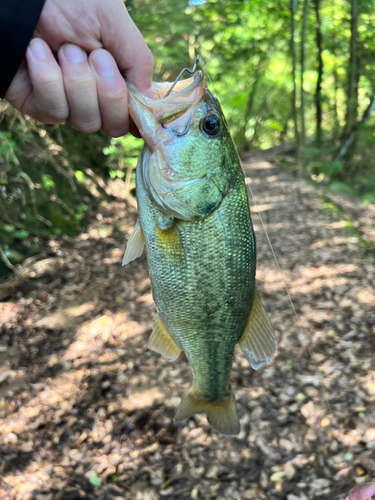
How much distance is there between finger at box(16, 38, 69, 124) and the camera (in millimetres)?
1310

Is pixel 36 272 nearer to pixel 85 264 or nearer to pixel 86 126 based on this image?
pixel 85 264

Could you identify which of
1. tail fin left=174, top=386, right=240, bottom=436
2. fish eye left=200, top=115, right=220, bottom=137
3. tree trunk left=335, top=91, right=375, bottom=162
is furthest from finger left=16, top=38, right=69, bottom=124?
tree trunk left=335, top=91, right=375, bottom=162

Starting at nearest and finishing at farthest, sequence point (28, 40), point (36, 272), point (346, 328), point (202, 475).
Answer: point (28, 40)
point (202, 475)
point (346, 328)
point (36, 272)

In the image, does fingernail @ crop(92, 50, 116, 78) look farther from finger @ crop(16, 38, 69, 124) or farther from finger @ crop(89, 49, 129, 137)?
finger @ crop(16, 38, 69, 124)

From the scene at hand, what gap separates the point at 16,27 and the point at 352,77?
1139cm

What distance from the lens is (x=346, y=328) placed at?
4.04 meters

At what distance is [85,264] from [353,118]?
9.99m

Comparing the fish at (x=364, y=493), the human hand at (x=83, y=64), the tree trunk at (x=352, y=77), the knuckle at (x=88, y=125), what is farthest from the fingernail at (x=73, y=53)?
the tree trunk at (x=352, y=77)

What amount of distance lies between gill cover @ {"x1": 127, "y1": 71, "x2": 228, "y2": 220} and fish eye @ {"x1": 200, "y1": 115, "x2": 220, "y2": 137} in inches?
0.4

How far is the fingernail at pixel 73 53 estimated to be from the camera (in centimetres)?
136

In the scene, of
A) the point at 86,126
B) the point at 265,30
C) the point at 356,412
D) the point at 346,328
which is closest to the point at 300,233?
the point at 346,328

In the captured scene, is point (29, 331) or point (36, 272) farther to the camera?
point (36, 272)

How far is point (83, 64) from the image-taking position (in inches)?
53.9

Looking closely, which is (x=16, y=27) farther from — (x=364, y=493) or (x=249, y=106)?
(x=249, y=106)
